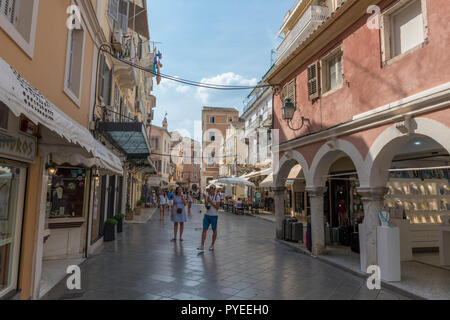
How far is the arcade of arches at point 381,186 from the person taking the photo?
6469mm

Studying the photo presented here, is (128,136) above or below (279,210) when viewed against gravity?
above

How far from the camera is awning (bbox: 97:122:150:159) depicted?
27.9ft

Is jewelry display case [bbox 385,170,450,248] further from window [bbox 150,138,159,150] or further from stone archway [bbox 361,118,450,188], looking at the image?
window [bbox 150,138,159,150]

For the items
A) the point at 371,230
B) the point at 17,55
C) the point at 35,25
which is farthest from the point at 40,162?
the point at 371,230

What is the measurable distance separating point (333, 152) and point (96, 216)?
7472 mm

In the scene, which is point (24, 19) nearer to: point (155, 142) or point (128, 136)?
point (128, 136)

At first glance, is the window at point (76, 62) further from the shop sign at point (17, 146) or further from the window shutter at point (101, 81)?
the shop sign at point (17, 146)

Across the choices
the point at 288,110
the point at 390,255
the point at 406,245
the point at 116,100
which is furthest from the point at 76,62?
the point at 406,245

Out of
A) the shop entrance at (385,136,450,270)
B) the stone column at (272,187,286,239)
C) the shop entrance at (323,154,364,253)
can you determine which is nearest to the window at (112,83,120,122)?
the stone column at (272,187,286,239)

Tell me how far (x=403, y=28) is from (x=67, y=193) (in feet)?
29.2

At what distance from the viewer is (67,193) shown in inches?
305

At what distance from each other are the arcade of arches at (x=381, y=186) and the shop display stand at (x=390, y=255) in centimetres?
32

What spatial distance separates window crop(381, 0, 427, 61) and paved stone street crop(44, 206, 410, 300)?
495 cm

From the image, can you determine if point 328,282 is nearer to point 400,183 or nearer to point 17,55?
point 400,183
